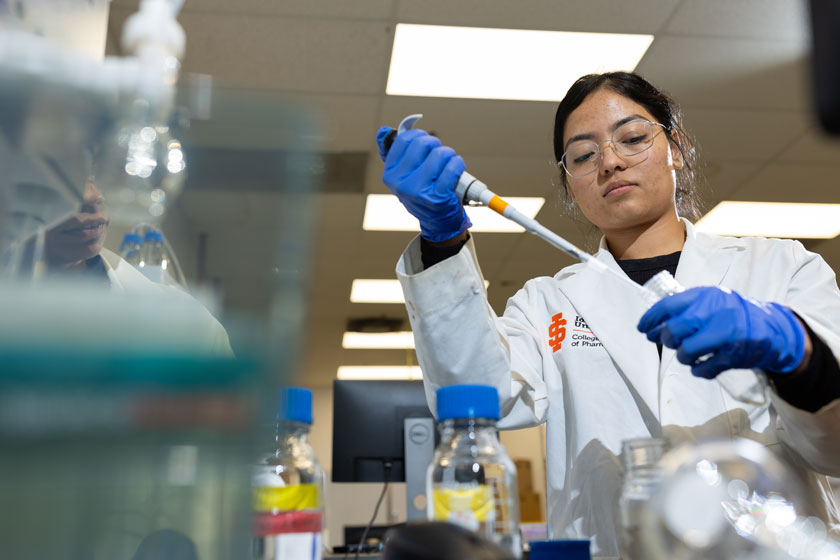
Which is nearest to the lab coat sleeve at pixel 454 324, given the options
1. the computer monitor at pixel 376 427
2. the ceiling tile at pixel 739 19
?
the computer monitor at pixel 376 427

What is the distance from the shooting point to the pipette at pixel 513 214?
774mm

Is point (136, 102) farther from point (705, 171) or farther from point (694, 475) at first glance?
point (705, 171)

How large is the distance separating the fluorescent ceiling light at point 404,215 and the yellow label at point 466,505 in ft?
9.88

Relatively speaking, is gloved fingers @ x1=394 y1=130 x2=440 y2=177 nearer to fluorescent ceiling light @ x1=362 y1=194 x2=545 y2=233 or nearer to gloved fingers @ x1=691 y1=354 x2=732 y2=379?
gloved fingers @ x1=691 y1=354 x2=732 y2=379

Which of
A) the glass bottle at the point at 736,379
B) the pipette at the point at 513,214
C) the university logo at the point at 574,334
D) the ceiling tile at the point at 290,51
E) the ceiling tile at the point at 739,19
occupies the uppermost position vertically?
the ceiling tile at the point at 739,19

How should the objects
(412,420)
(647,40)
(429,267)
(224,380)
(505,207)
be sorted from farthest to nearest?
1. (647,40)
2. (412,420)
3. (429,267)
4. (505,207)
5. (224,380)

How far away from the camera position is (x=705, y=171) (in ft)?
11.1

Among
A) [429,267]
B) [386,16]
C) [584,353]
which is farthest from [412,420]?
[386,16]

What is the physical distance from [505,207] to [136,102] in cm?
44

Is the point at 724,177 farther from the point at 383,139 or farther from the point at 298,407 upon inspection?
the point at 298,407

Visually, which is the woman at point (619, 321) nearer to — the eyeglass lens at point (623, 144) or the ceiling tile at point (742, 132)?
the eyeglass lens at point (623, 144)

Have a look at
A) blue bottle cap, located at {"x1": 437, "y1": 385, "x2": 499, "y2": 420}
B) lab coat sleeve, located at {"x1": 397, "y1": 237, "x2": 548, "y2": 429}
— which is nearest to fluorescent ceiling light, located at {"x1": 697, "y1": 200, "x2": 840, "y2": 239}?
lab coat sleeve, located at {"x1": 397, "y1": 237, "x2": 548, "y2": 429}

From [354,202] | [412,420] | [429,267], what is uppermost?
[354,202]

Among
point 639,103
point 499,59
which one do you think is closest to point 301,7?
point 499,59
